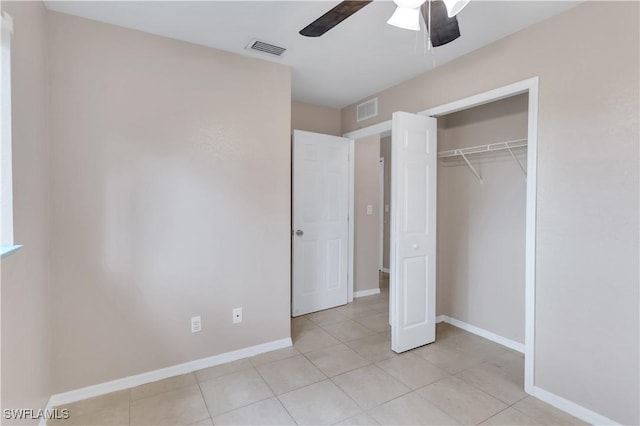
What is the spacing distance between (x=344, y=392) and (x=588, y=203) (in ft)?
6.57

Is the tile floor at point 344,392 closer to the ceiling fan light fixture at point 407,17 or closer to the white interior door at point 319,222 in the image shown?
the white interior door at point 319,222

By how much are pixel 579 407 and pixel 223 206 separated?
2.81 metres

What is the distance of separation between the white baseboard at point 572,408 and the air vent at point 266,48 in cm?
314

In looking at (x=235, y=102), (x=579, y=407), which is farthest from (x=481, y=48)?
(x=579, y=407)

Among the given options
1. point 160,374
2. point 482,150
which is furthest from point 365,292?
point 160,374

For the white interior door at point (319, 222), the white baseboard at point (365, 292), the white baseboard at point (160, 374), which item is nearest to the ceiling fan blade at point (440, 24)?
the white interior door at point (319, 222)

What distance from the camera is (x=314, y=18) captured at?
216cm

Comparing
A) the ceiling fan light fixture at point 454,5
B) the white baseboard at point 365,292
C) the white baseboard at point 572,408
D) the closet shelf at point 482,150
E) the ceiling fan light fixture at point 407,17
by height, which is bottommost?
the white baseboard at point 572,408

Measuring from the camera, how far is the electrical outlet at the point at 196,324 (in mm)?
2562

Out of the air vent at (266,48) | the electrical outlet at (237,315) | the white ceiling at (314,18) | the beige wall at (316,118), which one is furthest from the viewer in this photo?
the beige wall at (316,118)

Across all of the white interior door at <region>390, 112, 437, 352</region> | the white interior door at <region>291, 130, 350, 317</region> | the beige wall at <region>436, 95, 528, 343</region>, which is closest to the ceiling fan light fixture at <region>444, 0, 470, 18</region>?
the white interior door at <region>390, 112, 437, 352</region>

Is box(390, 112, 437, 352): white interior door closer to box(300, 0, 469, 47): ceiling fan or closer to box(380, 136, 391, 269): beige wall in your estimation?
box(300, 0, 469, 47): ceiling fan

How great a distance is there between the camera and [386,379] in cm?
243

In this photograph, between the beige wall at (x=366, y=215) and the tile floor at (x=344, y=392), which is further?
the beige wall at (x=366, y=215)
